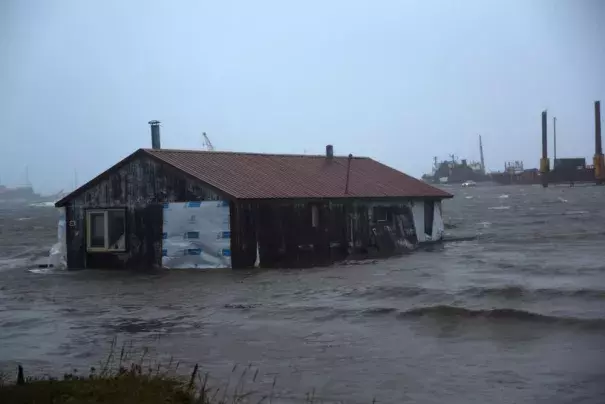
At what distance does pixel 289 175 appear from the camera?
92.7 feet

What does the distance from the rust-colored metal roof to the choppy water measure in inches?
125

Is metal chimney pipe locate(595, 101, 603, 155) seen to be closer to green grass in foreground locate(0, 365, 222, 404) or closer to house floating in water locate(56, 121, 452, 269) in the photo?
house floating in water locate(56, 121, 452, 269)

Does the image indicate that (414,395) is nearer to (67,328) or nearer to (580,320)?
(580,320)

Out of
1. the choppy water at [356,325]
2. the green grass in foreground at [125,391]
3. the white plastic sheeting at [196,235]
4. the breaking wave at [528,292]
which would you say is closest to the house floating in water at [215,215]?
the white plastic sheeting at [196,235]

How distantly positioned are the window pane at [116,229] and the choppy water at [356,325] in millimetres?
1361

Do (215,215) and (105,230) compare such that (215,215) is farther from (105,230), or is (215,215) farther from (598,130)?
(598,130)

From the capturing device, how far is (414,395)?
31.1 ft

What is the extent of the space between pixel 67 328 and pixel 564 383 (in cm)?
1001

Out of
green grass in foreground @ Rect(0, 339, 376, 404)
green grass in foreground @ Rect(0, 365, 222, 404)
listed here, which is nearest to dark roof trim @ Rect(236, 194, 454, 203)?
green grass in foreground @ Rect(0, 339, 376, 404)

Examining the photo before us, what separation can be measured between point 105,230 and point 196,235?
12.6ft

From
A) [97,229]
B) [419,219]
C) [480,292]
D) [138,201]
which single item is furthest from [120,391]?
[419,219]

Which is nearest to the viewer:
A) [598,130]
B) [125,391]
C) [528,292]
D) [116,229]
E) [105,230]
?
[125,391]

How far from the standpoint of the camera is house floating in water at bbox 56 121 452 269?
2308cm

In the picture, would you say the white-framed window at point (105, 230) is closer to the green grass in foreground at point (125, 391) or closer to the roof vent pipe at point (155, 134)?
the roof vent pipe at point (155, 134)
